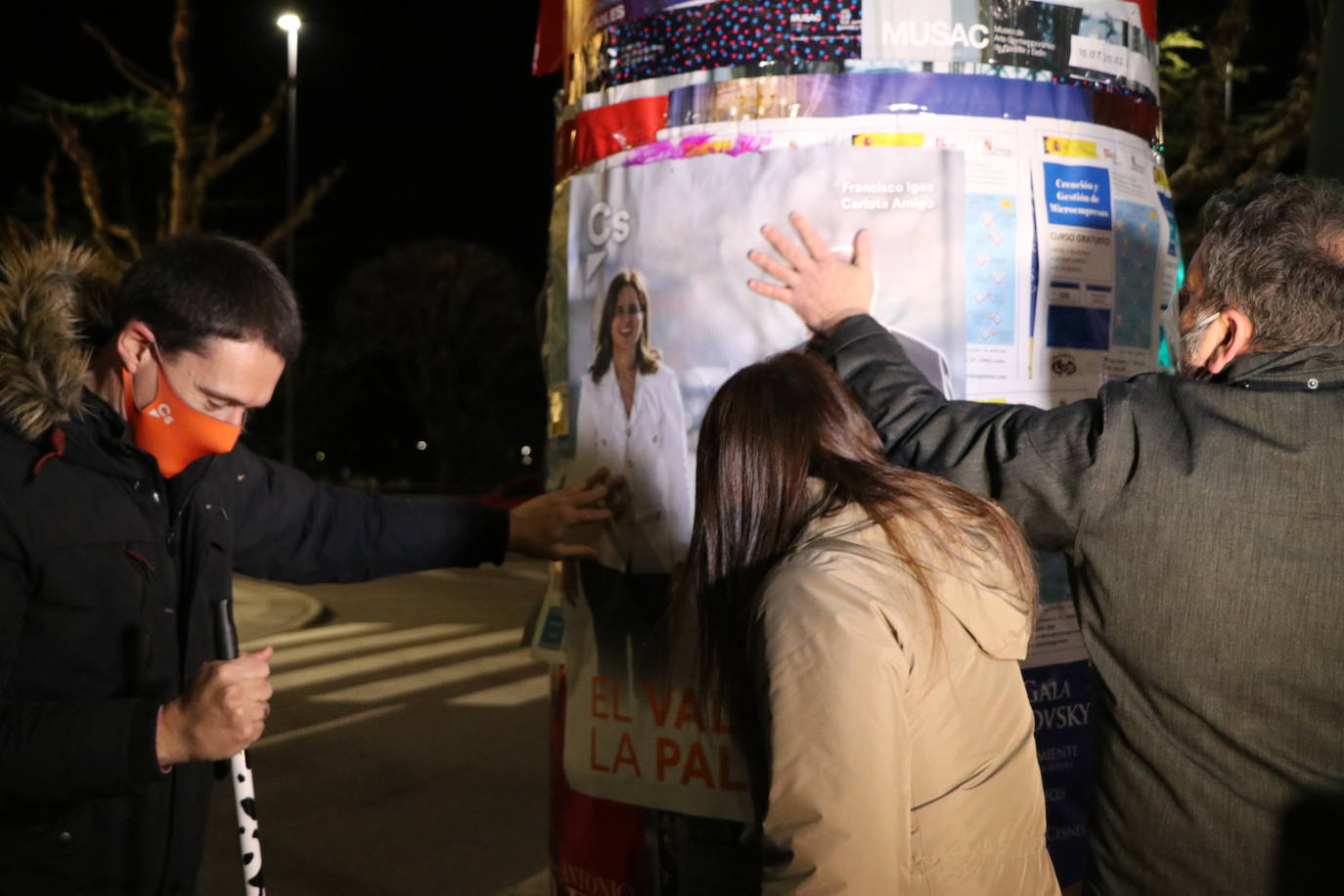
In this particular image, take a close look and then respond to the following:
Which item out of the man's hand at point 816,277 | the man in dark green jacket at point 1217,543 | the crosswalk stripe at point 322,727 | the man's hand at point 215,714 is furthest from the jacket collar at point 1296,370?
the crosswalk stripe at point 322,727

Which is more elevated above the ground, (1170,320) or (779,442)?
(1170,320)

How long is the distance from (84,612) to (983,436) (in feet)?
5.19

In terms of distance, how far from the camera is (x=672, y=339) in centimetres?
255

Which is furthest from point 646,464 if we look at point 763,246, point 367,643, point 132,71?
point 132,71

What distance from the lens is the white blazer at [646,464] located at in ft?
8.46

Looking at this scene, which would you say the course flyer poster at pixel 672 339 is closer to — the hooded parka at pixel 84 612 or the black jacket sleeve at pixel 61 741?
the hooded parka at pixel 84 612

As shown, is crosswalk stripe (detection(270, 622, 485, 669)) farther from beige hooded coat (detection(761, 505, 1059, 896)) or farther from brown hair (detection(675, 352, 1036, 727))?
beige hooded coat (detection(761, 505, 1059, 896))

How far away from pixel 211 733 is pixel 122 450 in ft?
1.87

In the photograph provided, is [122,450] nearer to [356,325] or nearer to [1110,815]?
[1110,815]

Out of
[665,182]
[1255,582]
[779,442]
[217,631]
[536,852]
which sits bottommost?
[536,852]

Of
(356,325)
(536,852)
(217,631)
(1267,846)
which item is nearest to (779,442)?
(1267,846)

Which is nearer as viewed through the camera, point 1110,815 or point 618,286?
point 1110,815

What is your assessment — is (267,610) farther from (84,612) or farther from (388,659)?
(84,612)

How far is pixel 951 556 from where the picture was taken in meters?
1.90
